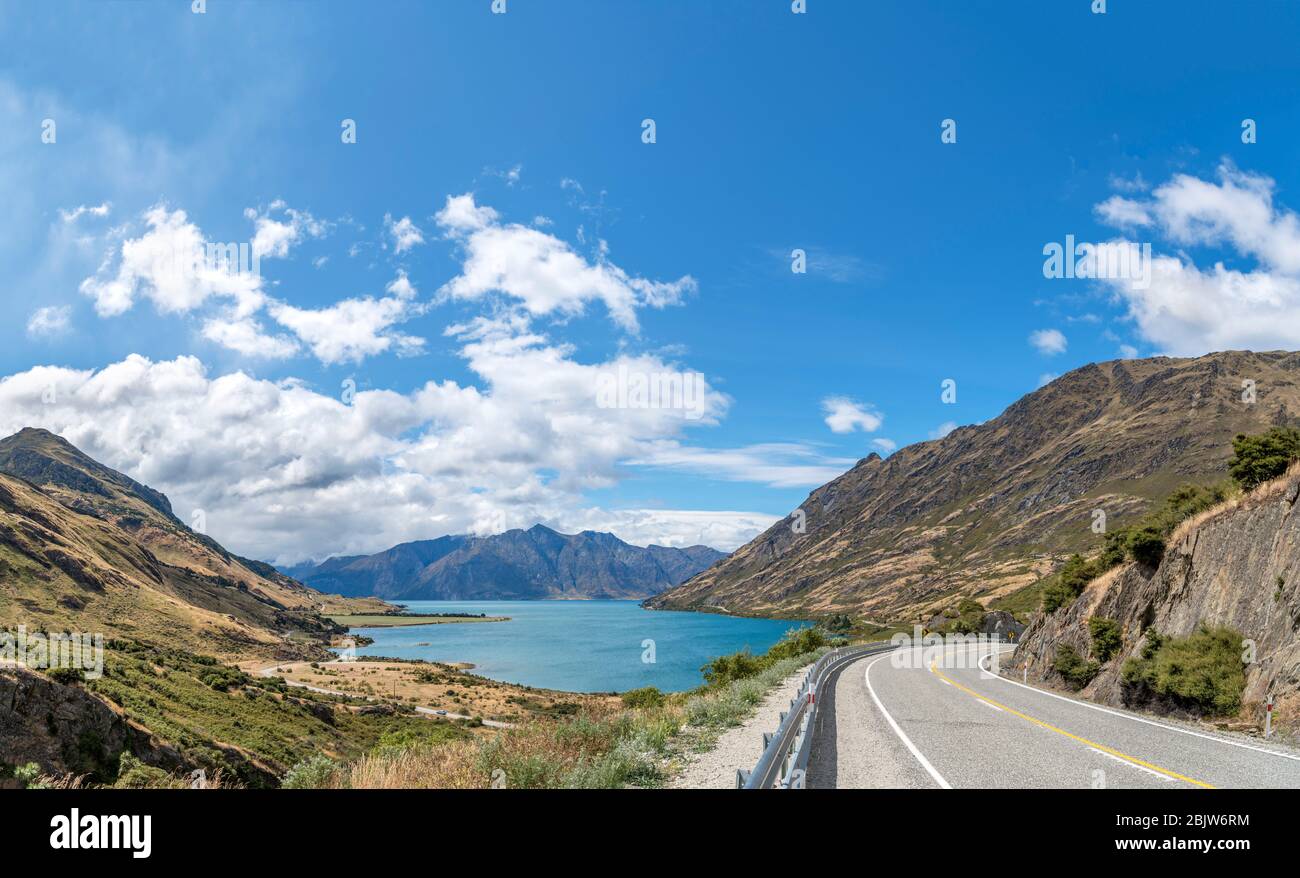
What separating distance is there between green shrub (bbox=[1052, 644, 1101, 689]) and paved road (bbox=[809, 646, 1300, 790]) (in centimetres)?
416

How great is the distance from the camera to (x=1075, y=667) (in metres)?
25.4

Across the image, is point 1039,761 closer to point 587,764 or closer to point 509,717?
point 587,764

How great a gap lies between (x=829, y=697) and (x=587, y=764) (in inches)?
584

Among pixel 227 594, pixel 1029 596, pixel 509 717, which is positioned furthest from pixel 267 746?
pixel 227 594

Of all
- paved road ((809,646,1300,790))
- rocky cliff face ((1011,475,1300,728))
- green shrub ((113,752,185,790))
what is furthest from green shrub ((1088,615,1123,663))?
green shrub ((113,752,185,790))

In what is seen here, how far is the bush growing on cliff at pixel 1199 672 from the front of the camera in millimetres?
16453

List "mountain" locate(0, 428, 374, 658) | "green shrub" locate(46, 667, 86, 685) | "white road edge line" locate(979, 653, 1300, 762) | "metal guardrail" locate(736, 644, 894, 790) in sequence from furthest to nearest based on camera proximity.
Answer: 1. "mountain" locate(0, 428, 374, 658)
2. "green shrub" locate(46, 667, 86, 685)
3. "white road edge line" locate(979, 653, 1300, 762)
4. "metal guardrail" locate(736, 644, 894, 790)

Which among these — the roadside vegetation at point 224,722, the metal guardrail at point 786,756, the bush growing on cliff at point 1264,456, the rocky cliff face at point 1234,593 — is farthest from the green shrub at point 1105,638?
the roadside vegetation at point 224,722

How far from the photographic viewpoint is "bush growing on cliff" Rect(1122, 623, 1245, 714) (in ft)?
54.0

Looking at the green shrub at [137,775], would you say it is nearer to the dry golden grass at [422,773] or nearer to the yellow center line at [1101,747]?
the dry golden grass at [422,773]

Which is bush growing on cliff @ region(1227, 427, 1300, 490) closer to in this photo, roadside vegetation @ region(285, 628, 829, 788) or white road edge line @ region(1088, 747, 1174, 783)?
white road edge line @ region(1088, 747, 1174, 783)

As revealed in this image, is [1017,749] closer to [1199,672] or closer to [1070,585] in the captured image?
[1199,672]
